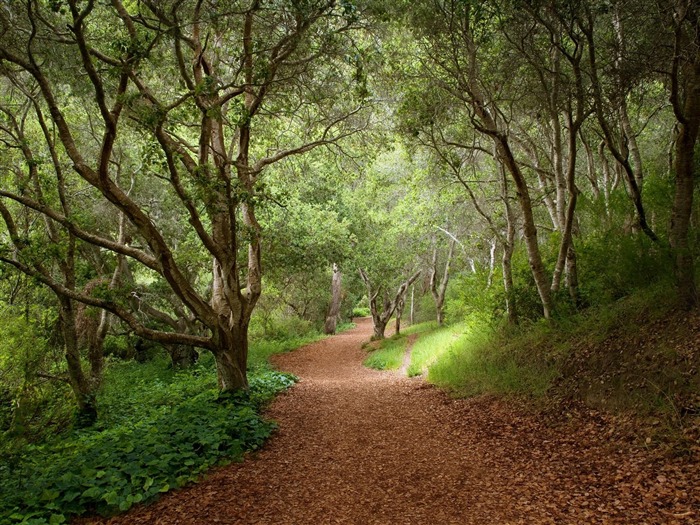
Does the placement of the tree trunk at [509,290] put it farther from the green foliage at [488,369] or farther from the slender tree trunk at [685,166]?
the slender tree trunk at [685,166]

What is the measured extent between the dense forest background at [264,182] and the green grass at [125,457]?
37mm

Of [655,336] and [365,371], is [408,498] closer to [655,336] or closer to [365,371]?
[655,336]

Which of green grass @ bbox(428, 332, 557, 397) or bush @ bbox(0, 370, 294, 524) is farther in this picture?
green grass @ bbox(428, 332, 557, 397)

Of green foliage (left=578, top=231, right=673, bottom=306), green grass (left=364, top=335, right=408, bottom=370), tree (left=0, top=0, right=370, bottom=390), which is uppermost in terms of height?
tree (left=0, top=0, right=370, bottom=390)

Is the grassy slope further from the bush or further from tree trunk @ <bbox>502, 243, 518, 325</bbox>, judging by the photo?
the bush

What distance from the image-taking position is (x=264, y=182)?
7.31 m

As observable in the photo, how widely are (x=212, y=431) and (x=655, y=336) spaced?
19.8 feet

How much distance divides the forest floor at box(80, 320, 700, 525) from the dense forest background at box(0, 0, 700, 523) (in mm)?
521

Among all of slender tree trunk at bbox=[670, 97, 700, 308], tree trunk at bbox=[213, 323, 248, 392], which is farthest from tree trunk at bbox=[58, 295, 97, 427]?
slender tree trunk at bbox=[670, 97, 700, 308]

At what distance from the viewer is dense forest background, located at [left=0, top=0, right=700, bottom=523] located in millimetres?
5293

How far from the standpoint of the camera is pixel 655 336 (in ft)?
17.5

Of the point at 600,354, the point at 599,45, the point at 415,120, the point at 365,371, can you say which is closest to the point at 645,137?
the point at 599,45

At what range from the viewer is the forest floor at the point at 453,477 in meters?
3.63

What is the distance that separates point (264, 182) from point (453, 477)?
212 inches
